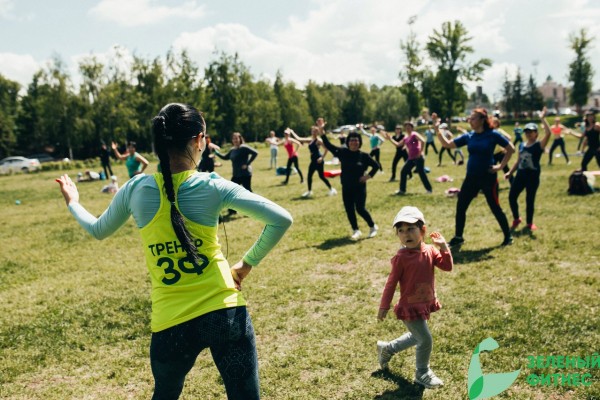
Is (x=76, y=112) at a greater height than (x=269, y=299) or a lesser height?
greater

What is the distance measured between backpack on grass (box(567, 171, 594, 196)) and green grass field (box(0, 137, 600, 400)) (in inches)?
93.4

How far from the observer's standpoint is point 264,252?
246cm

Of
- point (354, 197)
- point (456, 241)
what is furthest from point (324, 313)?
point (354, 197)

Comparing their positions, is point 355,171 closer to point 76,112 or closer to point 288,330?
point 288,330

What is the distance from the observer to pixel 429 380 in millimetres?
4074

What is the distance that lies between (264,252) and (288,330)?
127 inches

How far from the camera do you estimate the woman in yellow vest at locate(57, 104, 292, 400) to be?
7.32ft

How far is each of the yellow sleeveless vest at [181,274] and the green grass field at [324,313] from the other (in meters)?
2.22

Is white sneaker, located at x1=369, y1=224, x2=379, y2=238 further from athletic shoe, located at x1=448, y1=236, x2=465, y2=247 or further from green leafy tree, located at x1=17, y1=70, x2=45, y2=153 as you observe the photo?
green leafy tree, located at x1=17, y1=70, x2=45, y2=153

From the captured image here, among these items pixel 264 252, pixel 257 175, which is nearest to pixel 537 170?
pixel 264 252

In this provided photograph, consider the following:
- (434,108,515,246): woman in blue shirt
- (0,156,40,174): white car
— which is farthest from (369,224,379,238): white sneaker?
(0,156,40,174): white car

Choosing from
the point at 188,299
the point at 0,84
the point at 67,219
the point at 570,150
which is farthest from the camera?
the point at 0,84

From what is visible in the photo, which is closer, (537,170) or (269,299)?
(269,299)

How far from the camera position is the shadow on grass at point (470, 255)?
7.57 meters
